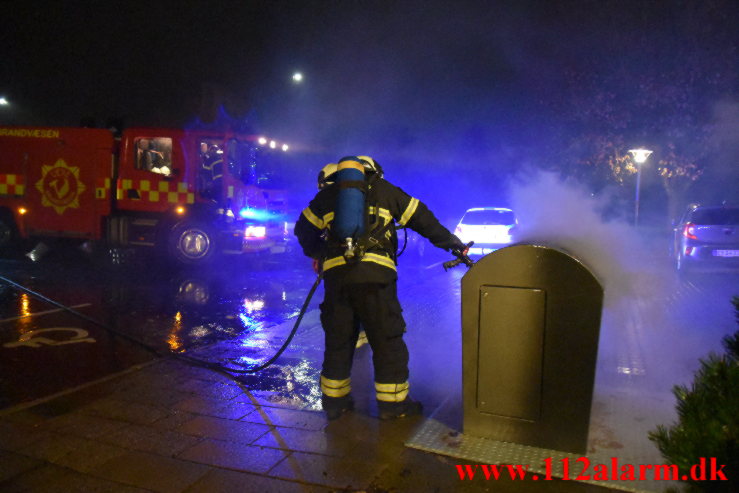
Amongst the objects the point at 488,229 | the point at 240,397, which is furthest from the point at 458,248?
the point at 488,229

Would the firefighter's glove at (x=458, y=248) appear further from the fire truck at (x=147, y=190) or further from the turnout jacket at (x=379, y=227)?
the fire truck at (x=147, y=190)

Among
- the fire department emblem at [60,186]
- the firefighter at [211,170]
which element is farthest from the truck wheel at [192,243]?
the fire department emblem at [60,186]

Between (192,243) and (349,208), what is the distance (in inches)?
319

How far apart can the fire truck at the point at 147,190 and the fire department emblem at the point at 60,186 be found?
0.07ft

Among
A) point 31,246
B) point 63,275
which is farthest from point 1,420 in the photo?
point 31,246

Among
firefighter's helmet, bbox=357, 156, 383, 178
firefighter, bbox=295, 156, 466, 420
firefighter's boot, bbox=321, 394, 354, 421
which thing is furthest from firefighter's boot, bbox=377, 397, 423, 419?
firefighter's helmet, bbox=357, 156, 383, 178

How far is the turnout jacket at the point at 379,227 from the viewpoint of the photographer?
3461 millimetres

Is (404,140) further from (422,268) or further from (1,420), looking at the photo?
(1,420)

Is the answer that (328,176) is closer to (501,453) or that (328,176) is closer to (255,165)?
(501,453)

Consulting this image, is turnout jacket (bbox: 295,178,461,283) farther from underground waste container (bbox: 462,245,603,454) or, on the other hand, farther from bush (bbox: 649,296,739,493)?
bush (bbox: 649,296,739,493)

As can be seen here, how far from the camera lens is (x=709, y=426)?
155 cm

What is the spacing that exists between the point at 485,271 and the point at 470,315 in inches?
11.0

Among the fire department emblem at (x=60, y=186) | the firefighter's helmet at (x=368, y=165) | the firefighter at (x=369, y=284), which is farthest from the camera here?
the fire department emblem at (x=60, y=186)

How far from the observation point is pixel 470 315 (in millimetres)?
3057
